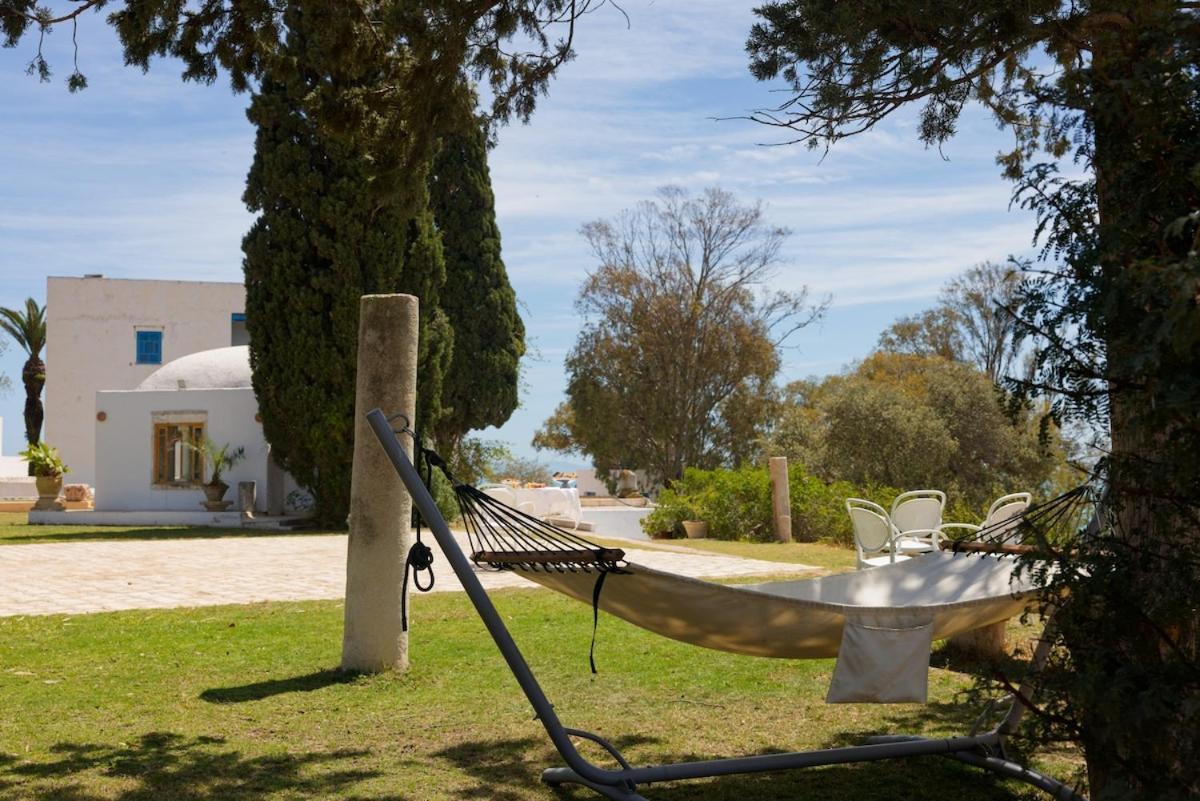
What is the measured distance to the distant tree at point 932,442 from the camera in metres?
20.8

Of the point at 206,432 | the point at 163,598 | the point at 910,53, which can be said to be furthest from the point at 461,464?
the point at 910,53

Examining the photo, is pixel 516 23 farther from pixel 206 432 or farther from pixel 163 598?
pixel 206 432

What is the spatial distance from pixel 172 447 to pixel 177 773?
1557 centimetres

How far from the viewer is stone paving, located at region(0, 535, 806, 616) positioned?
861 cm

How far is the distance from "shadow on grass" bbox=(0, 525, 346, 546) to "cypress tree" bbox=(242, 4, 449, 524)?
3.15ft

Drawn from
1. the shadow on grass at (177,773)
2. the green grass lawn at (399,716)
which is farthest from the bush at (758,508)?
the shadow on grass at (177,773)

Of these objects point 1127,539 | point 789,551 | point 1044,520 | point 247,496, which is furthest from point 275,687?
point 247,496

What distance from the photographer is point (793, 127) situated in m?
4.84

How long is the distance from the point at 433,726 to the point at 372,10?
321cm

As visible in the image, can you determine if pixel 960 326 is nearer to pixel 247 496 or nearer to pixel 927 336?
pixel 927 336

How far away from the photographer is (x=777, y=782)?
13.1 feet

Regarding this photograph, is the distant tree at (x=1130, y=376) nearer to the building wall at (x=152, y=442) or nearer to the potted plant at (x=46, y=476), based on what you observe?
the building wall at (x=152, y=442)

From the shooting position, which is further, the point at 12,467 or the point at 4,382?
the point at 4,382

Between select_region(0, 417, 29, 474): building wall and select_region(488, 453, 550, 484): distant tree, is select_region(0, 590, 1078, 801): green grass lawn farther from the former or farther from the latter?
select_region(0, 417, 29, 474): building wall
